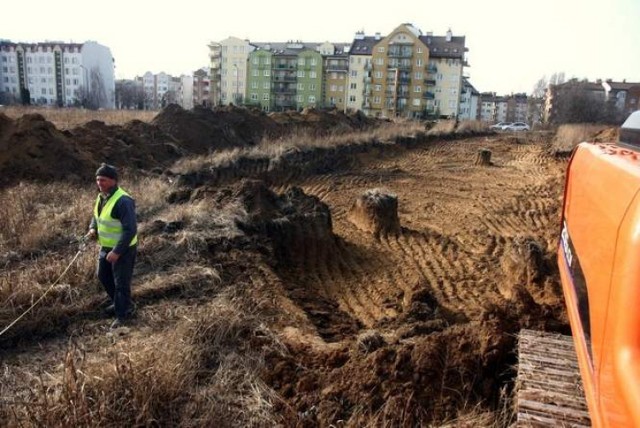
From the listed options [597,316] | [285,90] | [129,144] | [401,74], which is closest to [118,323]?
[597,316]

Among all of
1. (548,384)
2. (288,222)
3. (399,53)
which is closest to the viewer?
(548,384)

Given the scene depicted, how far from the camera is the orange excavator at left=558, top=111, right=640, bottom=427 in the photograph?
5.68 ft

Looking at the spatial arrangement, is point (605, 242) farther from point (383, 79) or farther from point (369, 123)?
point (383, 79)

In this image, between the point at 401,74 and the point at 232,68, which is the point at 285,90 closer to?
the point at 232,68

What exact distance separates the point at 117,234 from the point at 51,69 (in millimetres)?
113932

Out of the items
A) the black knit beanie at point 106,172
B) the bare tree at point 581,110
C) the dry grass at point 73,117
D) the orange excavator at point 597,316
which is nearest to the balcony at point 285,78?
the bare tree at point 581,110

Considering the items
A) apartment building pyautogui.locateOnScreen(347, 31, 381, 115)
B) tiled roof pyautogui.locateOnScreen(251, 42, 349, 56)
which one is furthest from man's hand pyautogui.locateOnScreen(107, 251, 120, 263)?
tiled roof pyautogui.locateOnScreen(251, 42, 349, 56)

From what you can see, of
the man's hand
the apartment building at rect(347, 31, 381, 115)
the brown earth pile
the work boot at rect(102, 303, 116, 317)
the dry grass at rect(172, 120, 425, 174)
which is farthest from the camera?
the apartment building at rect(347, 31, 381, 115)

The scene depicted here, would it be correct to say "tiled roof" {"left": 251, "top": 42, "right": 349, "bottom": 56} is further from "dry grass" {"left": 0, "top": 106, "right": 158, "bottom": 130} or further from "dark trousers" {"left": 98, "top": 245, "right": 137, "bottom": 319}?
"dark trousers" {"left": 98, "top": 245, "right": 137, "bottom": 319}

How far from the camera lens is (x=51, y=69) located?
103 meters

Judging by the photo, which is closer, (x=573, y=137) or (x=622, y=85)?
(x=573, y=137)

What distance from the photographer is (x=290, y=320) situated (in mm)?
5926

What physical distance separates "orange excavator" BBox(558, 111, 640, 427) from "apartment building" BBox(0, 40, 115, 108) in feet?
349

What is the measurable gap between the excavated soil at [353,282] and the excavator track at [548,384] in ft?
1.20
